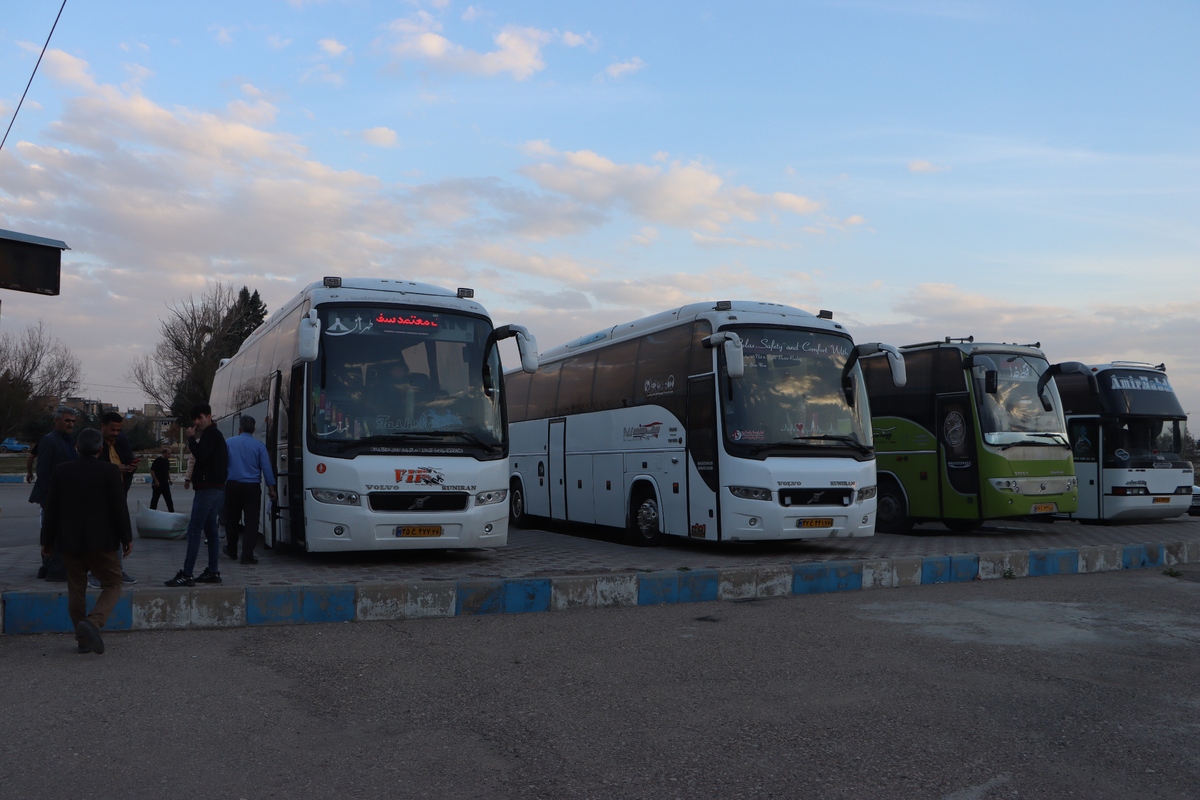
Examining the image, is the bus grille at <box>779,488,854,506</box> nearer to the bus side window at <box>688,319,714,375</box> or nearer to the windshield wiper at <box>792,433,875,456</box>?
the windshield wiper at <box>792,433,875,456</box>

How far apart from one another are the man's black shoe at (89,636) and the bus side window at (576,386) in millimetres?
10002

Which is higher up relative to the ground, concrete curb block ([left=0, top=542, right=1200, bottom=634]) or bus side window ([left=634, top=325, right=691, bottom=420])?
bus side window ([left=634, top=325, right=691, bottom=420])

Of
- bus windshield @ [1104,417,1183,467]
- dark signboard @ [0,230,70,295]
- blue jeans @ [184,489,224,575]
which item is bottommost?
blue jeans @ [184,489,224,575]

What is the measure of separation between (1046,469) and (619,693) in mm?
12332

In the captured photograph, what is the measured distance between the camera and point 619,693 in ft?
19.4

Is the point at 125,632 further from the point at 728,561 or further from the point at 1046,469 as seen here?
the point at 1046,469

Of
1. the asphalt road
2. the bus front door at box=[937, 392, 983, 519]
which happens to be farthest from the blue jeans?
the bus front door at box=[937, 392, 983, 519]

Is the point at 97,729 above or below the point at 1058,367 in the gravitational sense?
below

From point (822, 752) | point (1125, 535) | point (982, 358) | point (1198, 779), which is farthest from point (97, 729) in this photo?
point (1125, 535)

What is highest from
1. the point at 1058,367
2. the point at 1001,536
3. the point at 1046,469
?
the point at 1058,367

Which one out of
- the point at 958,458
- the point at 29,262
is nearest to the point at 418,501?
the point at 29,262

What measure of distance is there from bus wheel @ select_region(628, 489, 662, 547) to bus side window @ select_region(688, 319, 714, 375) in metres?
2.07

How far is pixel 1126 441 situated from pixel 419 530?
45.3ft

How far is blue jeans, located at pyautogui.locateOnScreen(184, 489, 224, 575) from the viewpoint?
8.95 m
